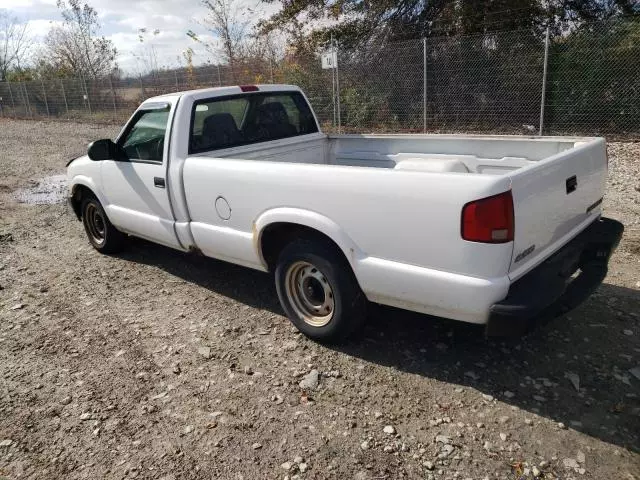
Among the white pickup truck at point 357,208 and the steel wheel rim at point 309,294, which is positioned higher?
the white pickup truck at point 357,208

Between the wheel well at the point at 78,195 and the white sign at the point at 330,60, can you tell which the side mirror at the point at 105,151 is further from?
the white sign at the point at 330,60

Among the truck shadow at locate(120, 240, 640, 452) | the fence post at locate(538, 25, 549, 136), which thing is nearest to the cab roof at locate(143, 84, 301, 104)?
the truck shadow at locate(120, 240, 640, 452)

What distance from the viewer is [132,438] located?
284 cm

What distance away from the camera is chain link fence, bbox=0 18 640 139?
1006 cm

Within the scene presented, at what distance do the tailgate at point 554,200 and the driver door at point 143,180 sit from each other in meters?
2.88

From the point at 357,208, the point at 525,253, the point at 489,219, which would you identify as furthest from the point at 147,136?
the point at 525,253

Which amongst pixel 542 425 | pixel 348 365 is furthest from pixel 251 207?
pixel 542 425

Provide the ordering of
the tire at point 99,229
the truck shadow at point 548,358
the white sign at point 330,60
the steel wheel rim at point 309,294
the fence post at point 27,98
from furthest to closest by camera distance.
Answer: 1. the fence post at point 27,98
2. the white sign at point 330,60
3. the tire at point 99,229
4. the steel wheel rim at point 309,294
5. the truck shadow at point 548,358

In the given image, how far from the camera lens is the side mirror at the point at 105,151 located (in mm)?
4781

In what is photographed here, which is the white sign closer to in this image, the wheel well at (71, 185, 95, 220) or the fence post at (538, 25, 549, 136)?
the fence post at (538, 25, 549, 136)

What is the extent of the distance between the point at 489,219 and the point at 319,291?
57.2 inches

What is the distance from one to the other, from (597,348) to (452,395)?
1127mm

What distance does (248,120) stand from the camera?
4738mm

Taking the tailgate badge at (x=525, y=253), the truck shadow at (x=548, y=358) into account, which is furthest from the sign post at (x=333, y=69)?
the tailgate badge at (x=525, y=253)
